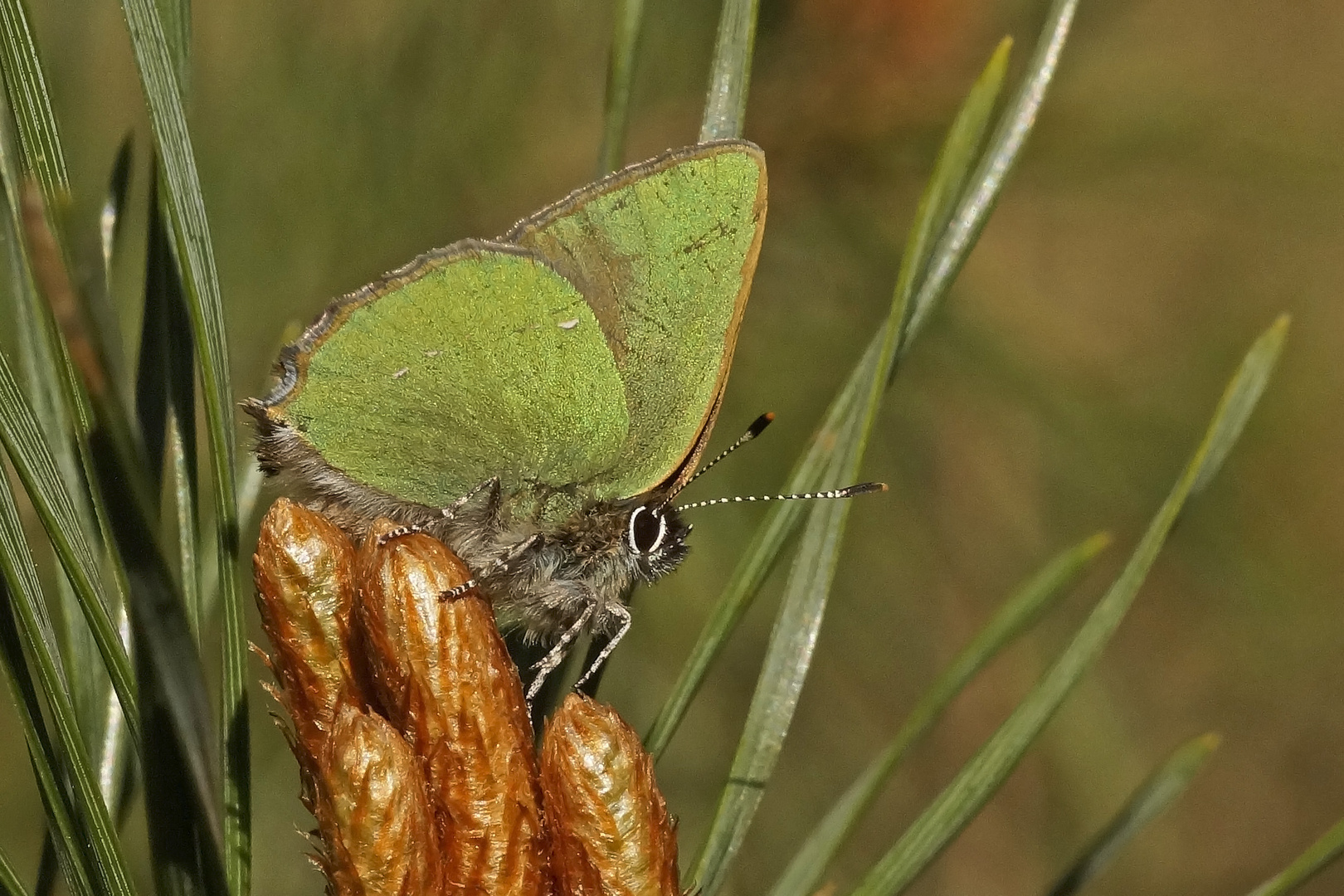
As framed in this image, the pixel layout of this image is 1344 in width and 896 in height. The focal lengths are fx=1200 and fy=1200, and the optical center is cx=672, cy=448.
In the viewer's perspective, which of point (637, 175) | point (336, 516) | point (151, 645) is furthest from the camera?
point (336, 516)

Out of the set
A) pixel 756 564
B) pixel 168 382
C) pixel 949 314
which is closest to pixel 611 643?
pixel 756 564

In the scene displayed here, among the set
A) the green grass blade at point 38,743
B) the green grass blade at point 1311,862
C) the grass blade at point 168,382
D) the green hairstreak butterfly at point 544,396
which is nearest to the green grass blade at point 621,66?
the green hairstreak butterfly at point 544,396

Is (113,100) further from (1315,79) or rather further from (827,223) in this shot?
(1315,79)

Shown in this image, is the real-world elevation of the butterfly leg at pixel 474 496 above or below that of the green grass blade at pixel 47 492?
below

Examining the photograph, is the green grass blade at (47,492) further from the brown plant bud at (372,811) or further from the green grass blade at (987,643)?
the green grass blade at (987,643)

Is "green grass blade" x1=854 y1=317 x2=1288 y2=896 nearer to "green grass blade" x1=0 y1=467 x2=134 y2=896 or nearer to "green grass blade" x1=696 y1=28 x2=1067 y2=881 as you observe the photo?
"green grass blade" x1=696 y1=28 x2=1067 y2=881

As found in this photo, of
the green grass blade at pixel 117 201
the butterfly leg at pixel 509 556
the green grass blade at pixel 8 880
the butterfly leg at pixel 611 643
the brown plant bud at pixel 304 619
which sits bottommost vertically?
the butterfly leg at pixel 611 643

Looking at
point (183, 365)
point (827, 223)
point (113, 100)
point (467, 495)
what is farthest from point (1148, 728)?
point (113, 100)
